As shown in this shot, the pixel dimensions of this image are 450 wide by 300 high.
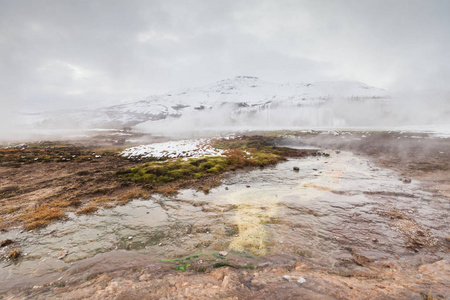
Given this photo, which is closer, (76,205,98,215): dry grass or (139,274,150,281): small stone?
(139,274,150,281): small stone

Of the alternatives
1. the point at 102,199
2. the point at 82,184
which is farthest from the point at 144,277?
the point at 82,184

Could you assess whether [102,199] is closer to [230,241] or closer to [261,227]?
[230,241]

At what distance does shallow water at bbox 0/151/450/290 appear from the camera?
21.1 ft

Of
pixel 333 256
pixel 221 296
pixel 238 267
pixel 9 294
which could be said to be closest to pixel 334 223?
pixel 333 256

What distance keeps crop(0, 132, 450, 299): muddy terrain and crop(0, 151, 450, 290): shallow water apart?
0.17 feet

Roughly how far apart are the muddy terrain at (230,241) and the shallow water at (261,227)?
53mm

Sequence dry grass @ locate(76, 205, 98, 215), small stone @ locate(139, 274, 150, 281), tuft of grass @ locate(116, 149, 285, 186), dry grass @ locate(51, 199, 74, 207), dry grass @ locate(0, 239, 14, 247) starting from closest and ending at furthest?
small stone @ locate(139, 274, 150, 281) < dry grass @ locate(0, 239, 14, 247) < dry grass @ locate(76, 205, 98, 215) < dry grass @ locate(51, 199, 74, 207) < tuft of grass @ locate(116, 149, 285, 186)

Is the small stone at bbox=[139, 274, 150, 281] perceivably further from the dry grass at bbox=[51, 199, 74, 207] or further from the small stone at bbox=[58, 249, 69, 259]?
the dry grass at bbox=[51, 199, 74, 207]

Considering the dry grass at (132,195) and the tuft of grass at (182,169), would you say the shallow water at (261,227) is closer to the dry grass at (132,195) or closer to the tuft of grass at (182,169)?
the dry grass at (132,195)

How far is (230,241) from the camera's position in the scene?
7.21 metres

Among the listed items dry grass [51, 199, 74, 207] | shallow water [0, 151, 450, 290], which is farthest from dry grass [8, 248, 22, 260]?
dry grass [51, 199, 74, 207]

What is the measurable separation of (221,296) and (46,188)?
1600 cm

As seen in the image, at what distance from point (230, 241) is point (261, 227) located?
5.80 feet

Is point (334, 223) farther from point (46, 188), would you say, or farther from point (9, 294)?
point (46, 188)
